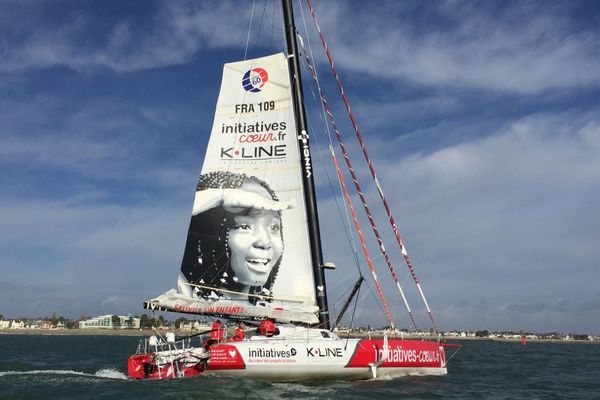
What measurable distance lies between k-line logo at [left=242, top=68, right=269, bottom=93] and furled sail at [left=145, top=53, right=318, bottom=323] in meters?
0.03

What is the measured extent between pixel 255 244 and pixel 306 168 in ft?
8.47

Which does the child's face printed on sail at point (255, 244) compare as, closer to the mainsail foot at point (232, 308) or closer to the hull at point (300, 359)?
the mainsail foot at point (232, 308)

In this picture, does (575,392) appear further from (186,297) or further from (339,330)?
(186,297)

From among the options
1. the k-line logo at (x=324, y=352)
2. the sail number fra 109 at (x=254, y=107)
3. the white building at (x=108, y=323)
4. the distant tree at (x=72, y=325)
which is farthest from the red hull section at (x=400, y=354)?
the distant tree at (x=72, y=325)

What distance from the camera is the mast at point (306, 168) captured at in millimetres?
15203

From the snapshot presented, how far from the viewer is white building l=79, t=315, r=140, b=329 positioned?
153m

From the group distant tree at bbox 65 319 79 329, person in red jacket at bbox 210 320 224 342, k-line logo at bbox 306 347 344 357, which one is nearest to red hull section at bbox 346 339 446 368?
k-line logo at bbox 306 347 344 357

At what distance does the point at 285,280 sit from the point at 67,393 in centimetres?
604

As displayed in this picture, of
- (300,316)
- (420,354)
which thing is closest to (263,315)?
(300,316)

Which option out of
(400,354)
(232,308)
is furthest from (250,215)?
(400,354)

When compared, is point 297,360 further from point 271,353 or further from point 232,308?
point 232,308

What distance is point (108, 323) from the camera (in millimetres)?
157750

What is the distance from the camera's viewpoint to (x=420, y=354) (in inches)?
576

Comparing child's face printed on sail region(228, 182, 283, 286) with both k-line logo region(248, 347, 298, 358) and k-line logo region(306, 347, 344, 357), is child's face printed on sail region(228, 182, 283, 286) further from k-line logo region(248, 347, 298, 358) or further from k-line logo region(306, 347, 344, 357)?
k-line logo region(306, 347, 344, 357)
